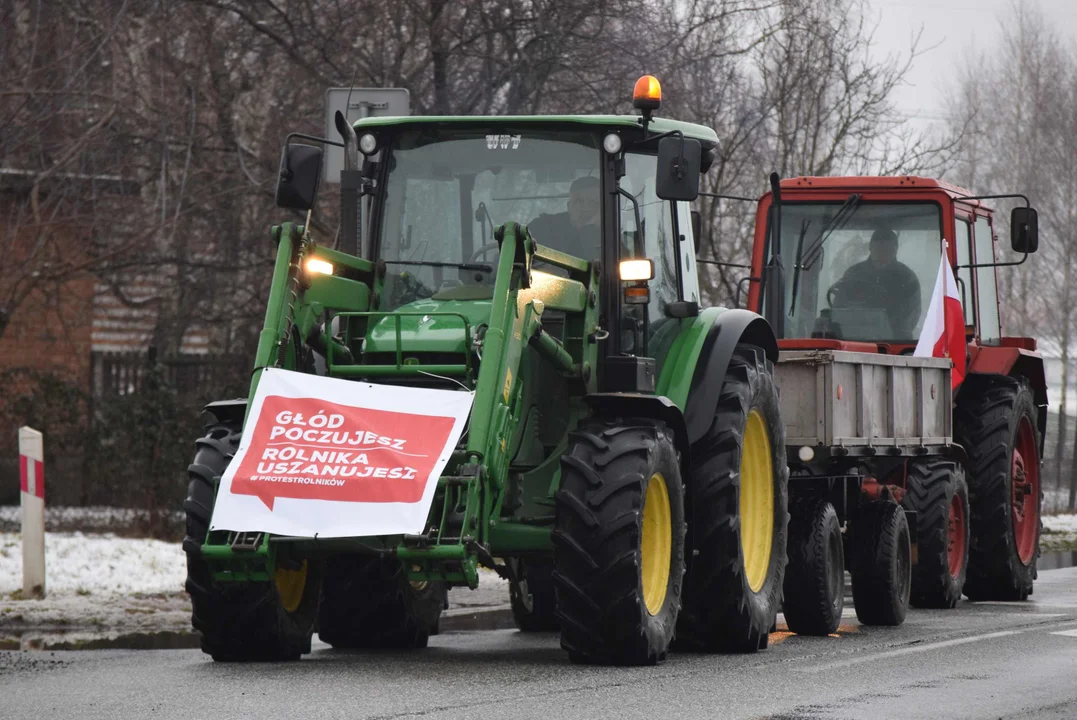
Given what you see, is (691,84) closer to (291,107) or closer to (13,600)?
(291,107)

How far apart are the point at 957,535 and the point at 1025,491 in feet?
6.14

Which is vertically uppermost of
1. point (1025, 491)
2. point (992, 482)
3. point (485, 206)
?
point (485, 206)

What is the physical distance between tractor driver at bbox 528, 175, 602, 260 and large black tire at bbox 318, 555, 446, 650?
6.81 ft

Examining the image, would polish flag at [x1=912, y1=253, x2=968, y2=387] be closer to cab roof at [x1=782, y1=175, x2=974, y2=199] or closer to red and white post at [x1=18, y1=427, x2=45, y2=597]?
cab roof at [x1=782, y1=175, x2=974, y2=199]

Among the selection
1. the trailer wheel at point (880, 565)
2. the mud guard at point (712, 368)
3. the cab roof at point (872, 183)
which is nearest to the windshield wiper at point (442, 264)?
the mud guard at point (712, 368)

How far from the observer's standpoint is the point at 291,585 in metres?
9.41

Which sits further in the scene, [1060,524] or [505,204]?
[1060,524]

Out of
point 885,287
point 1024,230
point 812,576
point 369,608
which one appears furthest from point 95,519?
point 812,576

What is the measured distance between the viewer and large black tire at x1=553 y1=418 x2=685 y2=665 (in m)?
8.42

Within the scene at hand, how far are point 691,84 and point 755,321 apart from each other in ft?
36.5

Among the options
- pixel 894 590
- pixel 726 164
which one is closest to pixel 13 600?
pixel 894 590

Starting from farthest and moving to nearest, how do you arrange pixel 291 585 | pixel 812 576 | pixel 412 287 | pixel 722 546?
1. pixel 812 576
2. pixel 412 287
3. pixel 722 546
4. pixel 291 585

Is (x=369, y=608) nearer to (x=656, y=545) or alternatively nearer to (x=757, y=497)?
(x=656, y=545)

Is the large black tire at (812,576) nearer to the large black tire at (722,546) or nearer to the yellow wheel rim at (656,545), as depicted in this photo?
the large black tire at (722,546)
